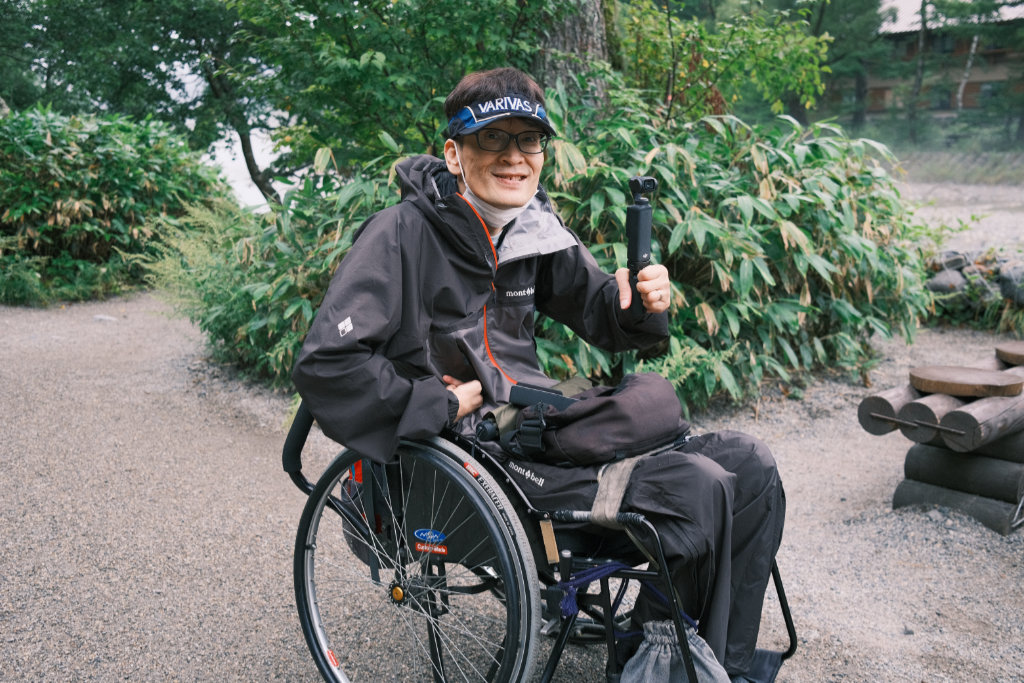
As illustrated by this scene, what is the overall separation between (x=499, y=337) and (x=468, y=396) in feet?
0.93

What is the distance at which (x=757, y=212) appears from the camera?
4.95m

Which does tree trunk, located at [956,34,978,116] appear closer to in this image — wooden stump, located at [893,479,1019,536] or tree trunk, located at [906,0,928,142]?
tree trunk, located at [906,0,928,142]

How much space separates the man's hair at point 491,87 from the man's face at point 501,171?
3.2 inches

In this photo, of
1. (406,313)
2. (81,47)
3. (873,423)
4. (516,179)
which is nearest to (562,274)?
(516,179)

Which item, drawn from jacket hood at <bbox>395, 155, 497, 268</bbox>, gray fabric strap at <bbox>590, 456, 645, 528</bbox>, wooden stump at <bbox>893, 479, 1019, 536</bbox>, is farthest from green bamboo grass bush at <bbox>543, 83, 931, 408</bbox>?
gray fabric strap at <bbox>590, 456, 645, 528</bbox>

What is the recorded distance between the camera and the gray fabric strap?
5.87 feet

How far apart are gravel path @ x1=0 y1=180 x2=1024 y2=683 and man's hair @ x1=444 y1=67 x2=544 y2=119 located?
1595 mm

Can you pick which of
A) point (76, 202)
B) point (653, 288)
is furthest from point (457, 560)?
point (76, 202)

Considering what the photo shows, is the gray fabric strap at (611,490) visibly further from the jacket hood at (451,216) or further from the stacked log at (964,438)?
the stacked log at (964,438)

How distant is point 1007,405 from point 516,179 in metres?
2.10

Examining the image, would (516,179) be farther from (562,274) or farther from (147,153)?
(147,153)

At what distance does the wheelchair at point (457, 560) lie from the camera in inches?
70.9

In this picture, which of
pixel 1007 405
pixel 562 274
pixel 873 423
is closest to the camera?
pixel 562 274

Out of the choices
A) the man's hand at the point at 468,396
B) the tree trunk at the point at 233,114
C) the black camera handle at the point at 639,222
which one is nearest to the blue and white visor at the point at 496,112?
the black camera handle at the point at 639,222
